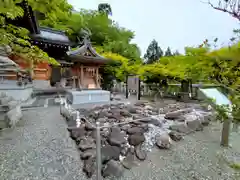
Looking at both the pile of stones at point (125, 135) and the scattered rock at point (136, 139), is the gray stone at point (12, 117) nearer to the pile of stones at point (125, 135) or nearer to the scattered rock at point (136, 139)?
the pile of stones at point (125, 135)

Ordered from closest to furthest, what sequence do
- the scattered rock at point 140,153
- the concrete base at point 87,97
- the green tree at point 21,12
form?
the green tree at point 21,12 → the scattered rock at point 140,153 → the concrete base at point 87,97

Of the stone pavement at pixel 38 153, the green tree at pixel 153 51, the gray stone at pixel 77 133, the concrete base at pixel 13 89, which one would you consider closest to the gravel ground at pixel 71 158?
the stone pavement at pixel 38 153

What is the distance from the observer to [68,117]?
389cm

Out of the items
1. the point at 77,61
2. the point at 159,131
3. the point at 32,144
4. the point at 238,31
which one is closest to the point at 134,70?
the point at 77,61

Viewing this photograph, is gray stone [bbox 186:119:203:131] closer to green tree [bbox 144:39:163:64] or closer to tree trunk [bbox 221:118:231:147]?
tree trunk [bbox 221:118:231:147]

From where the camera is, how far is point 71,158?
251 centimetres

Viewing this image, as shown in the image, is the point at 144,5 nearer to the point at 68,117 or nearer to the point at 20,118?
the point at 68,117

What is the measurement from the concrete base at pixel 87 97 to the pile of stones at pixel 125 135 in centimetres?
138

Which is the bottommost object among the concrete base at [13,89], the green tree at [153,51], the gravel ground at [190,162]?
the gravel ground at [190,162]

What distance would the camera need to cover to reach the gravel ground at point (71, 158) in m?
2.20

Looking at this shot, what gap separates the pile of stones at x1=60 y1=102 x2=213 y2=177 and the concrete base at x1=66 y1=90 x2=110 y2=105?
138cm

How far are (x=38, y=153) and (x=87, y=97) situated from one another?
3494 millimetres

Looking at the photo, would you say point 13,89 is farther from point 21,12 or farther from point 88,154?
point 21,12

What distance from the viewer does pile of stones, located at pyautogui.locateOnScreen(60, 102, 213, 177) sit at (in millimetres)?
2455
